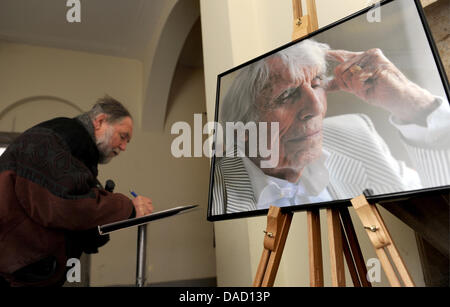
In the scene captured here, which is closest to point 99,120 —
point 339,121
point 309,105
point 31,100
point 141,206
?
point 141,206

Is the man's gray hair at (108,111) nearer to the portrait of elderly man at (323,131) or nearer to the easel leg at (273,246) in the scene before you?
the portrait of elderly man at (323,131)

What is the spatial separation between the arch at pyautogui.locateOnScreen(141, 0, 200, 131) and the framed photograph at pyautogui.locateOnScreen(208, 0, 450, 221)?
2516 mm

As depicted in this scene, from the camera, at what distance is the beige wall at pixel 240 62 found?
125 centimetres

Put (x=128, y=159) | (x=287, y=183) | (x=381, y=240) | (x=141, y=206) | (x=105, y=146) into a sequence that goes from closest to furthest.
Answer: (x=381, y=240) < (x=287, y=183) < (x=141, y=206) < (x=105, y=146) < (x=128, y=159)

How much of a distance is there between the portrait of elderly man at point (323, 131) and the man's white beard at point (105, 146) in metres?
1.43

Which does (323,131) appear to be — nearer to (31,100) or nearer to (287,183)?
(287,183)

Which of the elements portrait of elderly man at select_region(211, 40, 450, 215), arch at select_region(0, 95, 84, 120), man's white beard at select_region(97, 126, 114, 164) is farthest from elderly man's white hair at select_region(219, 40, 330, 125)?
arch at select_region(0, 95, 84, 120)

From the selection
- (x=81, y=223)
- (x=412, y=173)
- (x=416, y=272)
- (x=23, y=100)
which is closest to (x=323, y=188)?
(x=412, y=173)

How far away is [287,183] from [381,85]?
1.22 feet

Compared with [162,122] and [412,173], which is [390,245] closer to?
[412,173]

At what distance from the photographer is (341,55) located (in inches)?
38.5

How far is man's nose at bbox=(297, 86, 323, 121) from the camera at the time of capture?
38.6 inches

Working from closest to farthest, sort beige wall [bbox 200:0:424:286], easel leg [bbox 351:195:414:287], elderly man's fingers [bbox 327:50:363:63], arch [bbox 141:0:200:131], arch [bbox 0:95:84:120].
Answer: easel leg [bbox 351:195:414:287]
elderly man's fingers [bbox 327:50:363:63]
beige wall [bbox 200:0:424:286]
arch [bbox 141:0:200:131]
arch [bbox 0:95:84:120]

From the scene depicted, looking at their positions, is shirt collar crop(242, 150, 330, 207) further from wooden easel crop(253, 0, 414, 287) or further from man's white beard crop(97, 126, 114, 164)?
man's white beard crop(97, 126, 114, 164)
